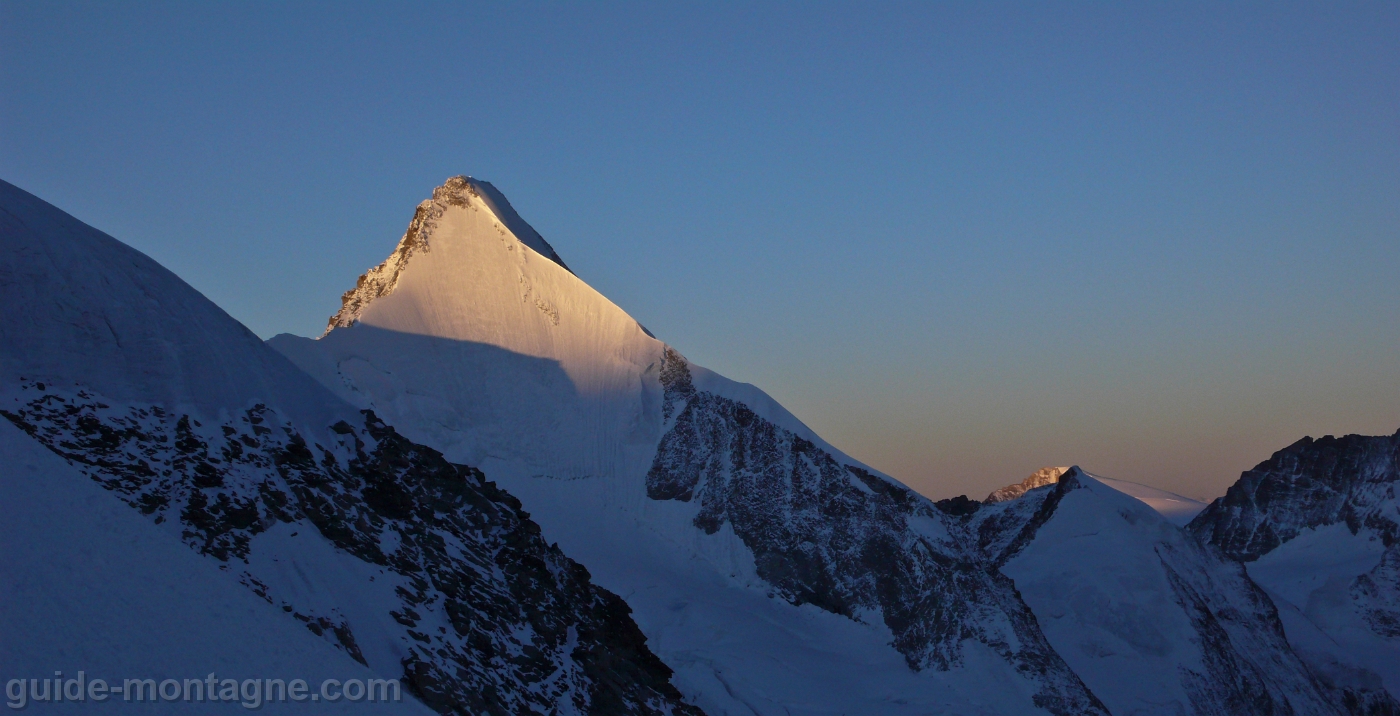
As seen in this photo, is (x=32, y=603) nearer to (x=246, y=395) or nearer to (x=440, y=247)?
(x=246, y=395)

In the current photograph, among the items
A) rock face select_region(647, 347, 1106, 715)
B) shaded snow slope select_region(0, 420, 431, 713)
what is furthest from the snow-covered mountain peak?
shaded snow slope select_region(0, 420, 431, 713)

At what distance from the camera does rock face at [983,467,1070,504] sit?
455 ft

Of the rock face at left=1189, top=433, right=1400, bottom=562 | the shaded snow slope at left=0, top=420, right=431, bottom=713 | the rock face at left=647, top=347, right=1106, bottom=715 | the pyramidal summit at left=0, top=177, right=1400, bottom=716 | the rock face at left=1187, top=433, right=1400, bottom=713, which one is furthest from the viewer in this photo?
the rock face at left=1189, top=433, right=1400, bottom=562

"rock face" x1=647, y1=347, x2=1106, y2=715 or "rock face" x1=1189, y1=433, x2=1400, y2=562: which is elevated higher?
"rock face" x1=1189, y1=433, x2=1400, y2=562

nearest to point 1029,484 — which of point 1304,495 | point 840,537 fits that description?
point 1304,495

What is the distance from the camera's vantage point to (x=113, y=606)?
71.1ft

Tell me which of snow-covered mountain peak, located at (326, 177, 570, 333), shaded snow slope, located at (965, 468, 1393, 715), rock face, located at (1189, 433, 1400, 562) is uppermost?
snow-covered mountain peak, located at (326, 177, 570, 333)

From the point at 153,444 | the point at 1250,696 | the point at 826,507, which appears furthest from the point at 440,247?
the point at 1250,696

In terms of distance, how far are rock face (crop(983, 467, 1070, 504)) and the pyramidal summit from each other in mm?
647

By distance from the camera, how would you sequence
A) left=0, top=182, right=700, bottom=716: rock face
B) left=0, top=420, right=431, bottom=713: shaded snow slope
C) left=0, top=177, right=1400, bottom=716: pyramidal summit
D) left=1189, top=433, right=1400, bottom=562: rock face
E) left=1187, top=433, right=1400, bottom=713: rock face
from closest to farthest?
left=0, top=420, right=431, bottom=713: shaded snow slope < left=0, top=177, right=1400, bottom=716: pyramidal summit < left=0, top=182, right=700, bottom=716: rock face < left=1187, top=433, right=1400, bottom=713: rock face < left=1189, top=433, right=1400, bottom=562: rock face

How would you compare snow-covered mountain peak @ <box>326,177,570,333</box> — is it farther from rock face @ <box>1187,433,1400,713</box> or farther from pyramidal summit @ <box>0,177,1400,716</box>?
rock face @ <box>1187,433,1400,713</box>

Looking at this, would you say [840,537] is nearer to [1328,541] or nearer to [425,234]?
[425,234]

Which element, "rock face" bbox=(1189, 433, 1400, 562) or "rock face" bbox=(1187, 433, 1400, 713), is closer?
"rock face" bbox=(1187, 433, 1400, 713)

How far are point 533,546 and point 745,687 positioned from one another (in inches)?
831
